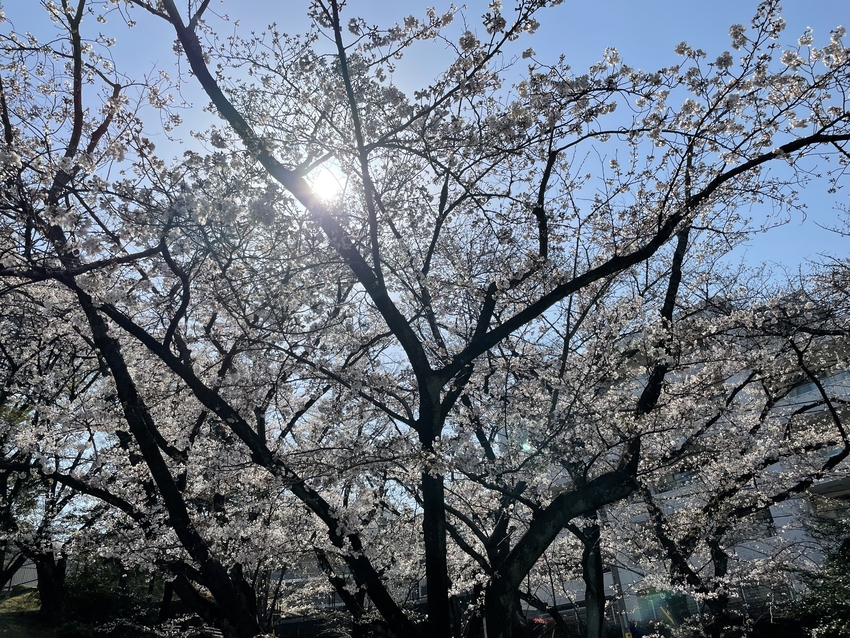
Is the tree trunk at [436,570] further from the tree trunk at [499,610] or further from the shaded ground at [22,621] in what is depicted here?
the shaded ground at [22,621]

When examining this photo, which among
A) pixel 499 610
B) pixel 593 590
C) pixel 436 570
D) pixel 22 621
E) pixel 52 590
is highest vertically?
pixel 436 570

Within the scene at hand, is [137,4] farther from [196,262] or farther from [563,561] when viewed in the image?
[563,561]

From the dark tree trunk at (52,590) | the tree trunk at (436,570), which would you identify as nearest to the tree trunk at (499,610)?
the tree trunk at (436,570)

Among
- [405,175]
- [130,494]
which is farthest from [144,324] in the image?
[405,175]

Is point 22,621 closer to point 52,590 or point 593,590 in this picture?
point 52,590

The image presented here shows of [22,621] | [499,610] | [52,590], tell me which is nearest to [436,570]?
[499,610]

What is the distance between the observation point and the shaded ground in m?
14.1

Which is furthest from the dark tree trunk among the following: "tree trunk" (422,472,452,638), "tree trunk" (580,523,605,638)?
"tree trunk" (422,472,452,638)

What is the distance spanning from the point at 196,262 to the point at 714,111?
5.49 m

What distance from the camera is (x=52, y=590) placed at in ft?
50.9

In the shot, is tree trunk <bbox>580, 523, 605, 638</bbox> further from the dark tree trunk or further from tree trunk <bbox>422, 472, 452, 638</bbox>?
the dark tree trunk

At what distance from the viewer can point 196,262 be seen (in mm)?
5590

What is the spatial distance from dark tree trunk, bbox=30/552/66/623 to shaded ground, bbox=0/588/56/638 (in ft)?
0.87

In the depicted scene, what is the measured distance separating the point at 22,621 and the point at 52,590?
906mm
